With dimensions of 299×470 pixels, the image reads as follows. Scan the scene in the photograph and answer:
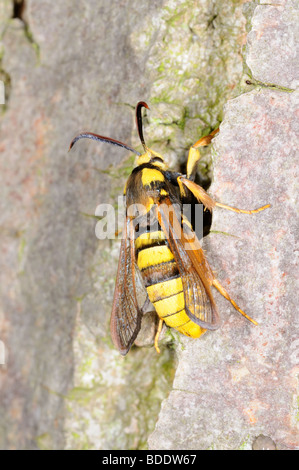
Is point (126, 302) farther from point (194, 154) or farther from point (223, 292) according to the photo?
point (194, 154)

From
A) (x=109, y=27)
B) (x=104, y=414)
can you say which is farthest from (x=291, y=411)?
(x=109, y=27)

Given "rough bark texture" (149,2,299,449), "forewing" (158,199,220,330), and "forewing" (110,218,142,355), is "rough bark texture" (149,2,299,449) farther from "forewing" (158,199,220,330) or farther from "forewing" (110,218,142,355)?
"forewing" (110,218,142,355)

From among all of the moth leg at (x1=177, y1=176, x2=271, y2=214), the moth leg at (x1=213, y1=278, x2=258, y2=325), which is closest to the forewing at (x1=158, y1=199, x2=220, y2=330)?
the moth leg at (x1=213, y1=278, x2=258, y2=325)

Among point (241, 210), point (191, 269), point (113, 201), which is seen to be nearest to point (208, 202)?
point (241, 210)

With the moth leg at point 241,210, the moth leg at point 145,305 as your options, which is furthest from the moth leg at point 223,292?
the moth leg at point 145,305

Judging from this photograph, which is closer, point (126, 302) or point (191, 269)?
point (191, 269)

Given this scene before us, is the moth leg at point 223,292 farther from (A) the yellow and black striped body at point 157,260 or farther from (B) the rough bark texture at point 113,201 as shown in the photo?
(A) the yellow and black striped body at point 157,260

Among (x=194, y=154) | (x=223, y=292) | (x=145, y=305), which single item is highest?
(x=194, y=154)
